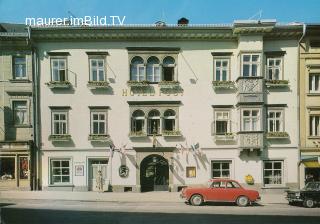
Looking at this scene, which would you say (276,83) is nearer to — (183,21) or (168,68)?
(168,68)

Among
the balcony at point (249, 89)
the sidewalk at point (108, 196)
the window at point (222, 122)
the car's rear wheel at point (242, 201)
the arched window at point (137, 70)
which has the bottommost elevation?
the sidewalk at point (108, 196)

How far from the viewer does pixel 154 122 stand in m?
27.0

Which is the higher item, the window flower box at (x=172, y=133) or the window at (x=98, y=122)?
the window at (x=98, y=122)

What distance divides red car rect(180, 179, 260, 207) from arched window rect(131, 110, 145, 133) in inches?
297

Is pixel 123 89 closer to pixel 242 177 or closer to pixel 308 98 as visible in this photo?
pixel 242 177

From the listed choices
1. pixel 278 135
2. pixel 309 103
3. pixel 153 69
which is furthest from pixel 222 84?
pixel 309 103

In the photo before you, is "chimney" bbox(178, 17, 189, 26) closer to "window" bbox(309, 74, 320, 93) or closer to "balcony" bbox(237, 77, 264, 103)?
"balcony" bbox(237, 77, 264, 103)

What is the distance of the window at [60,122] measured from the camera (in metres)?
26.8

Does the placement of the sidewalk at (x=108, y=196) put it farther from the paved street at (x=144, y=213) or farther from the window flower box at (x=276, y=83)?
the window flower box at (x=276, y=83)

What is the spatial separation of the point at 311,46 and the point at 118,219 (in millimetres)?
19586

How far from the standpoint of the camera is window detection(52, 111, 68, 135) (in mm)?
26812

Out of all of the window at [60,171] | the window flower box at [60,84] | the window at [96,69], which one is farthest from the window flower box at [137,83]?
the window at [60,171]

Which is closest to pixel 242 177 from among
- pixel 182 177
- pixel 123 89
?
pixel 182 177

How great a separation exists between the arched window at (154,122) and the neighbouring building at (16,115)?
869cm
